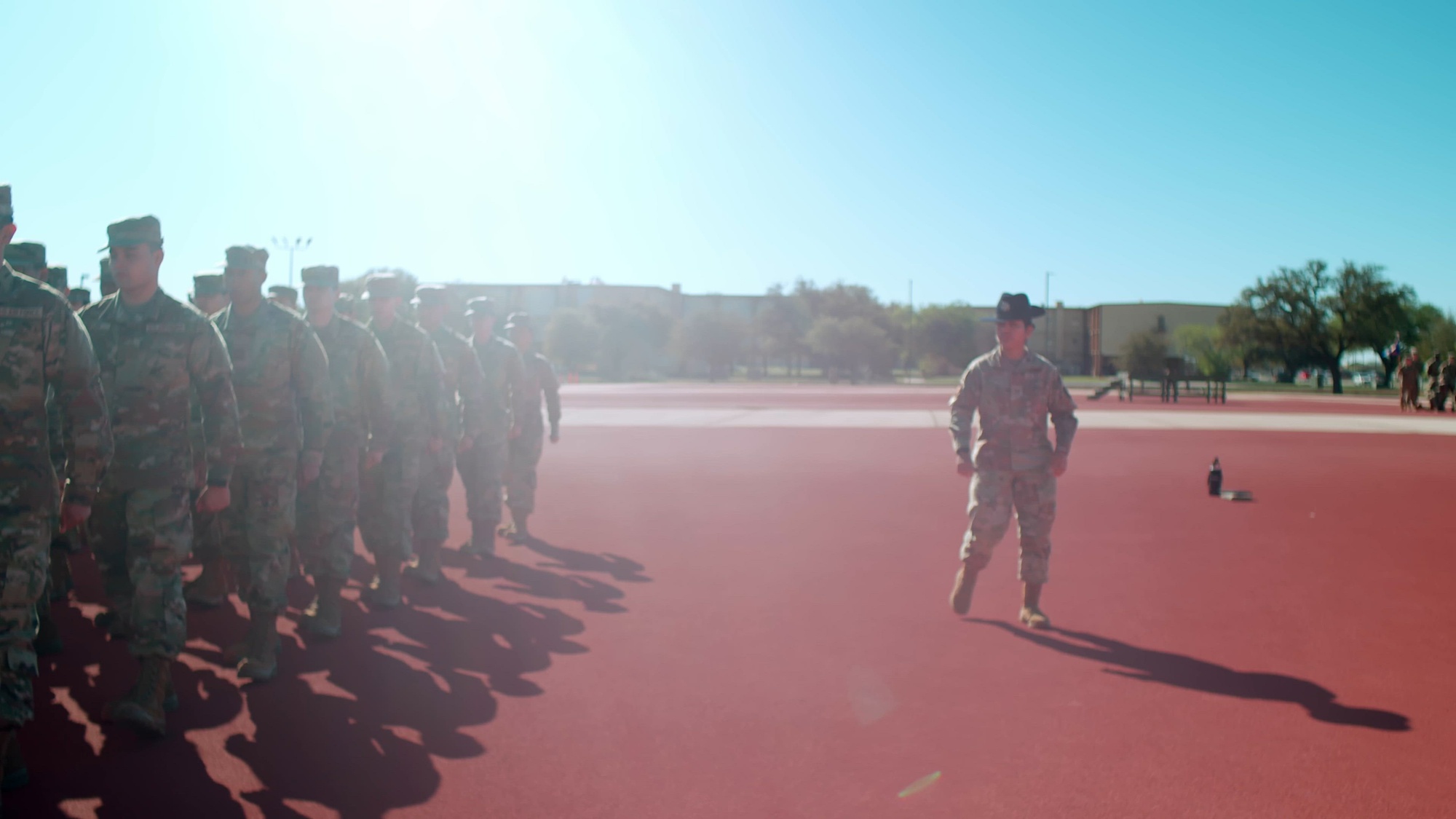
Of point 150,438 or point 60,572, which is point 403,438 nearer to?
point 150,438

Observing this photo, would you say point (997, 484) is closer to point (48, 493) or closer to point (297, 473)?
point (297, 473)

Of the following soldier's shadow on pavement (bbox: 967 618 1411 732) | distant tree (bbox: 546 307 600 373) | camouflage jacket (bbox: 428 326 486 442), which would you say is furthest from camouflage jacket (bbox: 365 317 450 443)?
distant tree (bbox: 546 307 600 373)

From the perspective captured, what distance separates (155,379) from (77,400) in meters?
0.53

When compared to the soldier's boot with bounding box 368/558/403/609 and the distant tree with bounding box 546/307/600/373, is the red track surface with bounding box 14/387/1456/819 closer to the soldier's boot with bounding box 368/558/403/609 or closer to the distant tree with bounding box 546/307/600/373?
the soldier's boot with bounding box 368/558/403/609

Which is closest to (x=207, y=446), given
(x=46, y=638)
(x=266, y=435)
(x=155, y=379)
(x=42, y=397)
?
(x=155, y=379)

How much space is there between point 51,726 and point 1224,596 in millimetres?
6911

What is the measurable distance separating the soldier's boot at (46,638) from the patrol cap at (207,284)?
6.74ft

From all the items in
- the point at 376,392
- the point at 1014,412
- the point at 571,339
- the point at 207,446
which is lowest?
the point at 207,446

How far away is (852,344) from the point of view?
79.4m

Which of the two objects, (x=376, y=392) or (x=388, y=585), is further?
(x=388, y=585)

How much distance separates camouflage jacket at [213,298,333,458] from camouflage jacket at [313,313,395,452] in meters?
0.62

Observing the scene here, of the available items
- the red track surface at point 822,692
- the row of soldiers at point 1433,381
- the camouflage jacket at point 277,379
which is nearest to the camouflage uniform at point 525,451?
the red track surface at point 822,692

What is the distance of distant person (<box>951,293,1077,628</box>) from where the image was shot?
5.96 m

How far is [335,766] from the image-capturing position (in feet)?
12.9
